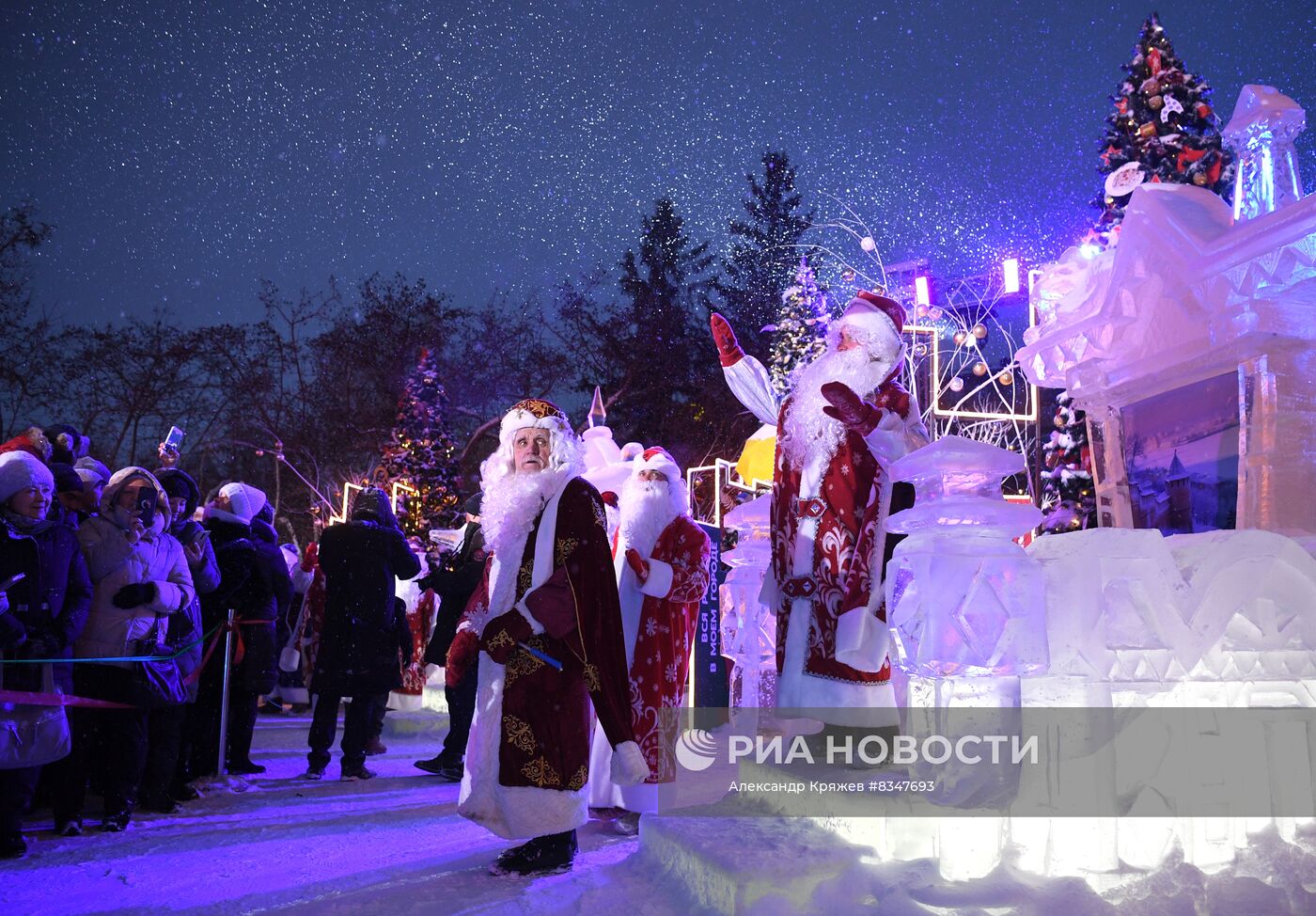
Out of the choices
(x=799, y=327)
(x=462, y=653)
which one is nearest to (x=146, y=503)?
(x=462, y=653)

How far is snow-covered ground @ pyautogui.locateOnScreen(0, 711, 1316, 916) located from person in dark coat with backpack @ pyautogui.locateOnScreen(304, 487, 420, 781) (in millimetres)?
826

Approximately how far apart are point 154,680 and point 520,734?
2.16 meters

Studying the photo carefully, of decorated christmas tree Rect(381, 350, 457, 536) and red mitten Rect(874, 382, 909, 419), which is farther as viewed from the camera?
decorated christmas tree Rect(381, 350, 457, 536)

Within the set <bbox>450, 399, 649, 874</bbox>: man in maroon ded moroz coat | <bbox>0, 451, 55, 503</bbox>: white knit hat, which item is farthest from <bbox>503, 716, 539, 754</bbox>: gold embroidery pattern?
<bbox>0, 451, 55, 503</bbox>: white knit hat

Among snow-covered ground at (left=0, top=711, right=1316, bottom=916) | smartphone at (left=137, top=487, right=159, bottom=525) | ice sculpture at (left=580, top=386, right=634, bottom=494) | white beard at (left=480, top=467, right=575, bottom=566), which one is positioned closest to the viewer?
snow-covered ground at (left=0, top=711, right=1316, bottom=916)

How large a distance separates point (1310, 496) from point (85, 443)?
6.59 meters

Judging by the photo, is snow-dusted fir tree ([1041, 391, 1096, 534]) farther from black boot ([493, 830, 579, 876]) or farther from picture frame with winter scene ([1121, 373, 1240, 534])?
black boot ([493, 830, 579, 876])

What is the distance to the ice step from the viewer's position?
269 cm

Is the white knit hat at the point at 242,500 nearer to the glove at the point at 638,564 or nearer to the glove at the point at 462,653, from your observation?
the glove at the point at 638,564

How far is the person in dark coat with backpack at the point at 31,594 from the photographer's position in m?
3.87

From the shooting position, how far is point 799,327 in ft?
50.2

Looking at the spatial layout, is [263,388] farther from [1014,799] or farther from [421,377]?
[1014,799]

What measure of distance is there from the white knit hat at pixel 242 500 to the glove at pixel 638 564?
2805 millimetres

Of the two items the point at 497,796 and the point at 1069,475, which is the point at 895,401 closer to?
the point at 497,796
